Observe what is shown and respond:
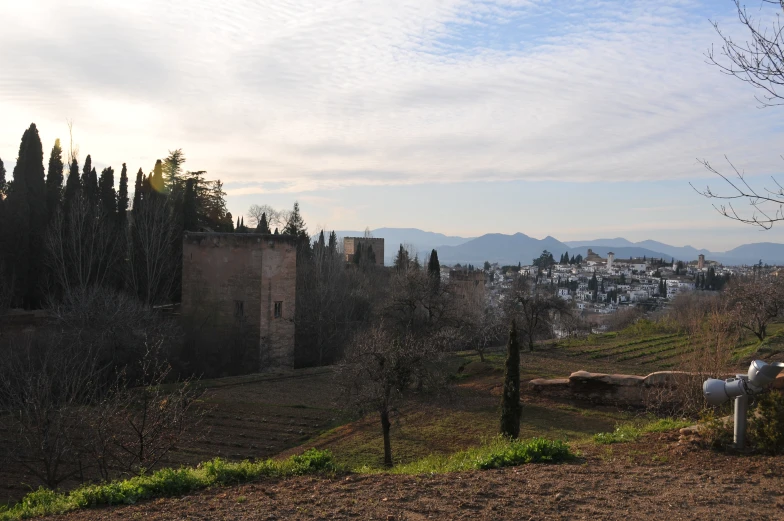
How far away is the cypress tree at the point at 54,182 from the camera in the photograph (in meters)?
29.4

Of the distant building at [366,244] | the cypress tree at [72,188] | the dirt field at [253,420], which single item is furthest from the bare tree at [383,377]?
the distant building at [366,244]

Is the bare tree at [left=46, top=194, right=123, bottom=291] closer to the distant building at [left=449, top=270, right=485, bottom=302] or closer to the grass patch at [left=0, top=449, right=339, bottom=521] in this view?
the grass patch at [left=0, top=449, right=339, bottom=521]

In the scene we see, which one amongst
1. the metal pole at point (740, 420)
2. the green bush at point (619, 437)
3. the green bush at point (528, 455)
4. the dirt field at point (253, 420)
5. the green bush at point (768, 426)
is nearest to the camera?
the green bush at point (768, 426)

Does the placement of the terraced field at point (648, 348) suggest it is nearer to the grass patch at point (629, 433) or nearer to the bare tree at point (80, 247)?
the grass patch at point (629, 433)

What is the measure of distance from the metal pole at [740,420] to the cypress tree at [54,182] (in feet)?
94.1

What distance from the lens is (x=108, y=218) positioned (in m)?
31.2

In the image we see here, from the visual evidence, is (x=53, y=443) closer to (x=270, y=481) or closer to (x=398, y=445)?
(x=270, y=481)

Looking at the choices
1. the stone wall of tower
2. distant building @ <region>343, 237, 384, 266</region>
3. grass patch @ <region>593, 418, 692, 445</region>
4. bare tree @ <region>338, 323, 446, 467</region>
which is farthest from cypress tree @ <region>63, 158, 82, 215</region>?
distant building @ <region>343, 237, 384, 266</region>

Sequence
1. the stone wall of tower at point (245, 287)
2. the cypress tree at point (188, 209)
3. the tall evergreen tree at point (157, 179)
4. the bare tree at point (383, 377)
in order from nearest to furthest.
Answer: the bare tree at point (383, 377)
the stone wall of tower at point (245, 287)
the cypress tree at point (188, 209)
the tall evergreen tree at point (157, 179)

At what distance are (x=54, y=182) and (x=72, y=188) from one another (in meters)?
1.82

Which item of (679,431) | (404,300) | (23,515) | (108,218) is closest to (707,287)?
(404,300)

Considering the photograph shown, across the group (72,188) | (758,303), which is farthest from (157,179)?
(758,303)

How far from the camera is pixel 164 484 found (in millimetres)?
6664

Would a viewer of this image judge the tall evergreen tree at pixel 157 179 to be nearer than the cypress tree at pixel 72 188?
No
